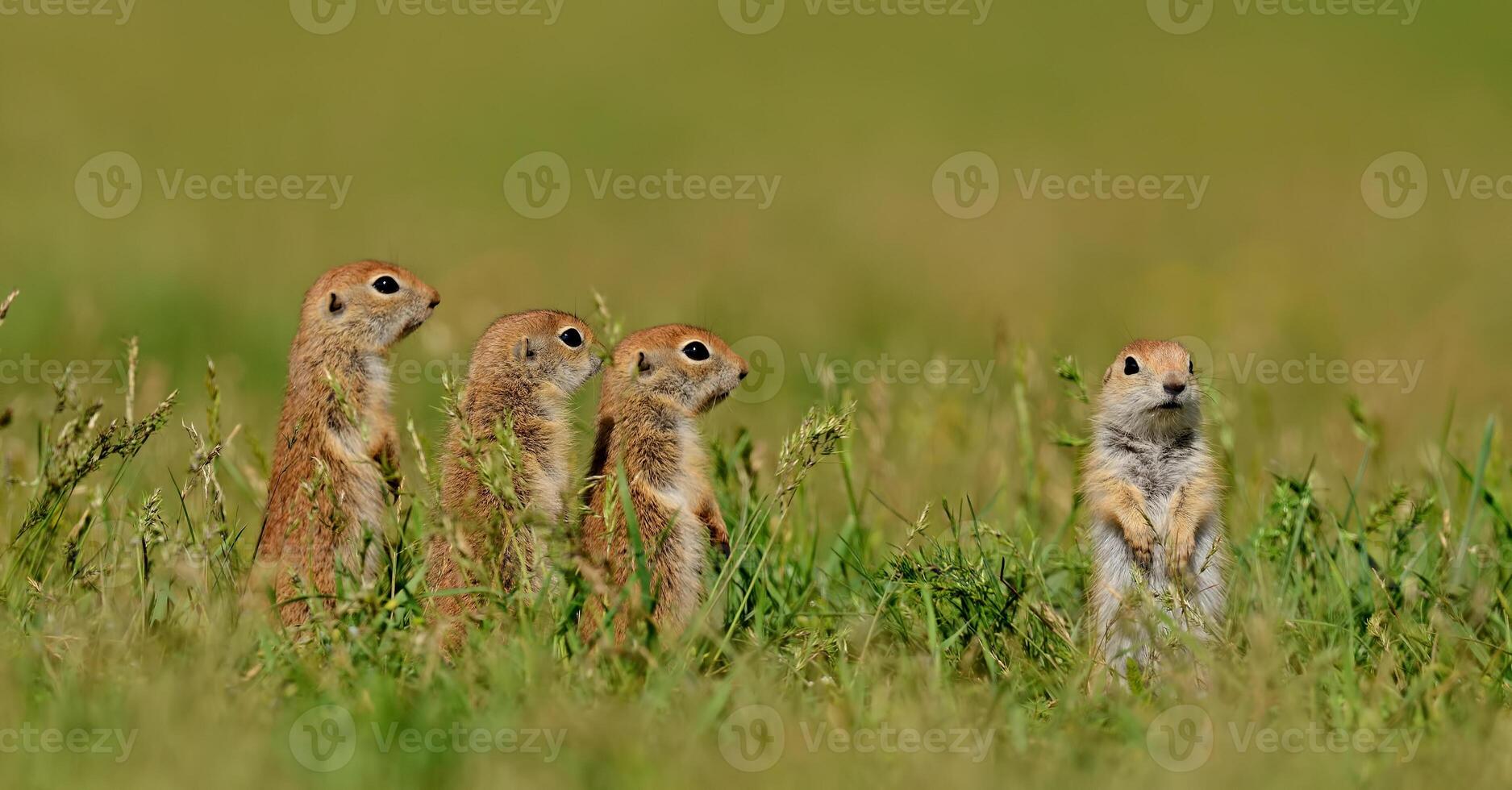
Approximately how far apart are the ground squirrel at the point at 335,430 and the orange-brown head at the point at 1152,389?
2.91 metres

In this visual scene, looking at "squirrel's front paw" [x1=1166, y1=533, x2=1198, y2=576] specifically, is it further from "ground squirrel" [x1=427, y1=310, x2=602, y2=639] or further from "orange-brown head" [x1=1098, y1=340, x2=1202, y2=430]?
Answer: "ground squirrel" [x1=427, y1=310, x2=602, y2=639]

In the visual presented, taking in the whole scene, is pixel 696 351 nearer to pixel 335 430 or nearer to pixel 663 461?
pixel 663 461

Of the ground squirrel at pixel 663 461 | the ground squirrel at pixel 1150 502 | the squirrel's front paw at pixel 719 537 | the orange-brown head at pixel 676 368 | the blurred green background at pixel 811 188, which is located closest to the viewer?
the ground squirrel at pixel 1150 502

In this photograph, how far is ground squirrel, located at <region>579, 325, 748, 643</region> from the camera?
554 cm

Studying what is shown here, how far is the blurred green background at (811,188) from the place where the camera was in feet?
36.3

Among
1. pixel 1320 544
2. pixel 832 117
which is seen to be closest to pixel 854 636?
pixel 1320 544

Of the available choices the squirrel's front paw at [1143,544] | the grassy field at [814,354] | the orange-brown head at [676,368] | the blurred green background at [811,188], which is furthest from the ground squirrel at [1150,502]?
the orange-brown head at [676,368]

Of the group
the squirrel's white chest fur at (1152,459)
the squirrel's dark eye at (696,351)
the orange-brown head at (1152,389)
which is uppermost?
the orange-brown head at (1152,389)

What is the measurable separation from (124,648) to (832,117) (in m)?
15.4

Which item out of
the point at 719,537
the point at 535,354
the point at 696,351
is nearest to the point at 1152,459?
the point at 719,537

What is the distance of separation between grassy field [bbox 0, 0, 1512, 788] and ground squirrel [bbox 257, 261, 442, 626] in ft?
0.58

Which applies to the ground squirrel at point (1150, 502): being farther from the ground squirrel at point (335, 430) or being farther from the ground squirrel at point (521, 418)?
the ground squirrel at point (335, 430)

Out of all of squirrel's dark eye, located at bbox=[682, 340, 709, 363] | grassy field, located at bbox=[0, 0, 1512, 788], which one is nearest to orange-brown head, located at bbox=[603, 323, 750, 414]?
squirrel's dark eye, located at bbox=[682, 340, 709, 363]

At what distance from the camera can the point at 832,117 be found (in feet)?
63.0
